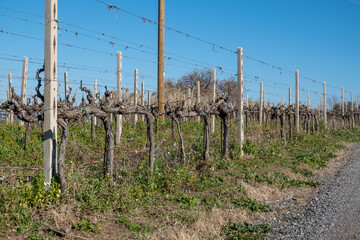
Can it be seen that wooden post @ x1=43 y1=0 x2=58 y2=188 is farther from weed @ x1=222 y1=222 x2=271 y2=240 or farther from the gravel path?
the gravel path

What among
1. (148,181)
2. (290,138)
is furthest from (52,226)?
(290,138)

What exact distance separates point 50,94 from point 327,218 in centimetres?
528

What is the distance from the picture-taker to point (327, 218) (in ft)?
19.6

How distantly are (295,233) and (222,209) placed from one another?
5.31 feet

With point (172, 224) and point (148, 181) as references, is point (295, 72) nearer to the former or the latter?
point (148, 181)

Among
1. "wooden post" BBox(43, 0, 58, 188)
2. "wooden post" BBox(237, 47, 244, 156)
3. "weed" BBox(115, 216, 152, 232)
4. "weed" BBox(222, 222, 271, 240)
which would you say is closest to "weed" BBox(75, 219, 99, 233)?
"weed" BBox(115, 216, 152, 232)

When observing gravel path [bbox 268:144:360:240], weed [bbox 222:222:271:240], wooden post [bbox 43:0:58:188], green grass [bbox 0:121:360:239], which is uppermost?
wooden post [bbox 43:0:58:188]

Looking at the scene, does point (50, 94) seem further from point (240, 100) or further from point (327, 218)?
point (240, 100)

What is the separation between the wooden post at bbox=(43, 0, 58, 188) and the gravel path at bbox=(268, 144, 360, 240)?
A: 12.7ft

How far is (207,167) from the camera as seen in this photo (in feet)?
31.2

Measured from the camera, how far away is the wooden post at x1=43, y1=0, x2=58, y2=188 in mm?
5848

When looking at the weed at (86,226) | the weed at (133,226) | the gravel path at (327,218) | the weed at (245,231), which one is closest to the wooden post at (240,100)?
the gravel path at (327,218)

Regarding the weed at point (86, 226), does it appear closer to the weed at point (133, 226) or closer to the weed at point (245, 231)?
the weed at point (133, 226)

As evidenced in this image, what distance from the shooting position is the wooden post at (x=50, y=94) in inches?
230
